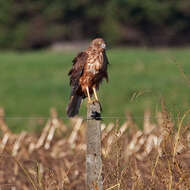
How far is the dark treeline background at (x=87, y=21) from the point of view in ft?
182

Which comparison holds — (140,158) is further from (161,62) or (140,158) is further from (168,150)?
(161,62)

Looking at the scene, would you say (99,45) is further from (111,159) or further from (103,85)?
(103,85)

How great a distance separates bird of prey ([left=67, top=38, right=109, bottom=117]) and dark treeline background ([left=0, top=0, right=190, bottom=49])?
48283 millimetres

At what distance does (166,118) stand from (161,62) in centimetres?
2239

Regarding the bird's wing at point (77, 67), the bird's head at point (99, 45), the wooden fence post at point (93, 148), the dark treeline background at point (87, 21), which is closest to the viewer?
the wooden fence post at point (93, 148)

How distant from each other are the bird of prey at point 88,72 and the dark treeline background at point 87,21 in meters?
48.3

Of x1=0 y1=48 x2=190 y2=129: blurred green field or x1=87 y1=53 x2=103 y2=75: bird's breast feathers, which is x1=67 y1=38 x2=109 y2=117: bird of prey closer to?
x1=87 y1=53 x2=103 y2=75: bird's breast feathers

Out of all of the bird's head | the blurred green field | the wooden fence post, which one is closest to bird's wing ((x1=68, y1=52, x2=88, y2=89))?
the bird's head

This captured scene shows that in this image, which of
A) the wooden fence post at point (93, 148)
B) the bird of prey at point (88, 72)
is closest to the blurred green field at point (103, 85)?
the bird of prey at point (88, 72)

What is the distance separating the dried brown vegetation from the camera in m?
5.04

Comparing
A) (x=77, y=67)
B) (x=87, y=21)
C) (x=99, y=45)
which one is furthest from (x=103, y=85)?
(x=87, y=21)

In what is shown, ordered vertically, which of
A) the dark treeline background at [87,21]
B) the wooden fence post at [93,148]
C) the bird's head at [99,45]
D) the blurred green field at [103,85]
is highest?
the dark treeline background at [87,21]

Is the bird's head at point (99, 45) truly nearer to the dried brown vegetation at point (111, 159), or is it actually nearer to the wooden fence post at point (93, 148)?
the dried brown vegetation at point (111, 159)

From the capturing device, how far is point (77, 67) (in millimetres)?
6660
